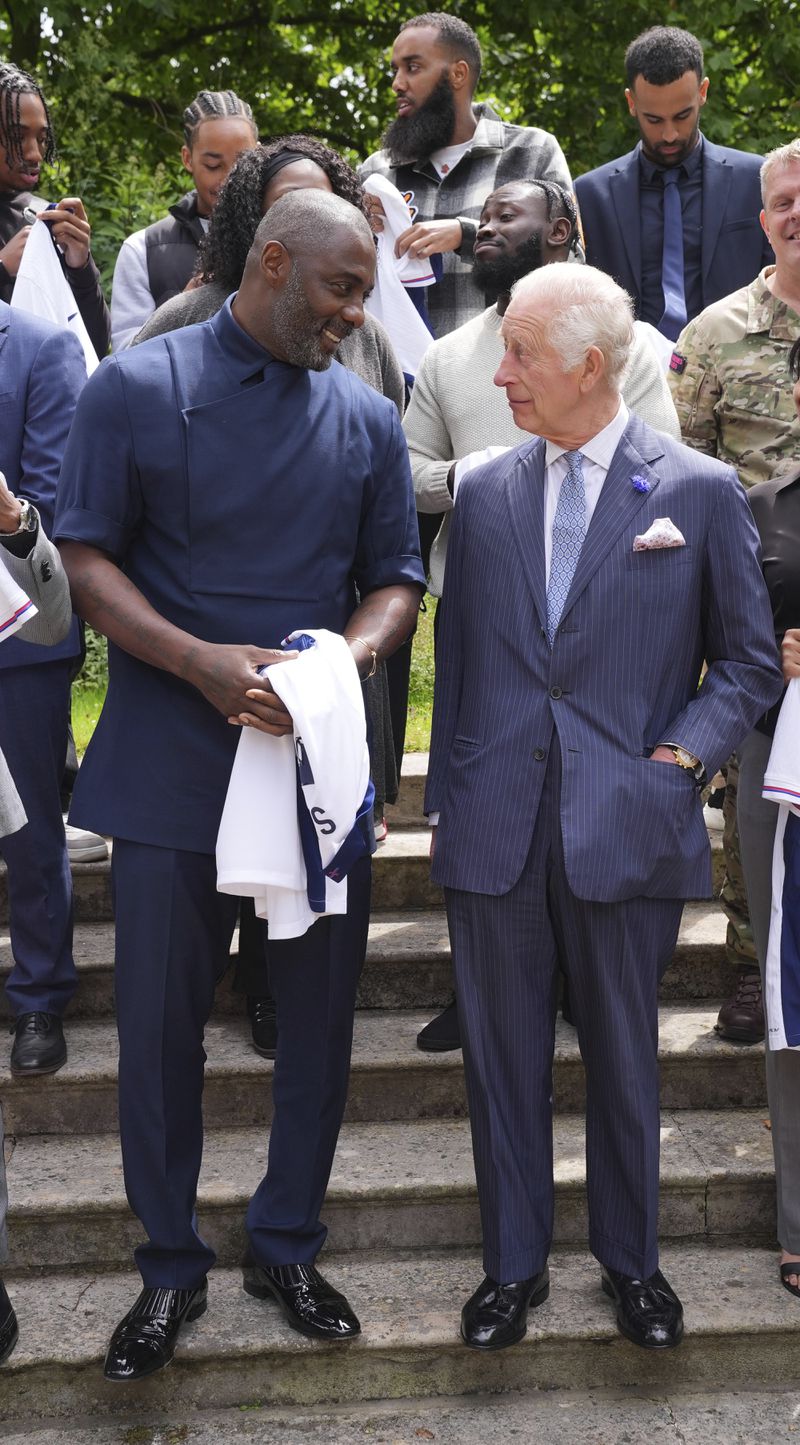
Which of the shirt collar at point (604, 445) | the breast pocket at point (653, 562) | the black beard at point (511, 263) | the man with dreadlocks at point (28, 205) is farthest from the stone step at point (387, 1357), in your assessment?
the man with dreadlocks at point (28, 205)

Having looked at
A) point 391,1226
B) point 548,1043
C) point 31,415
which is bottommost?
point 391,1226

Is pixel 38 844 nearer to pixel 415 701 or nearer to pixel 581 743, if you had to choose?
pixel 581 743

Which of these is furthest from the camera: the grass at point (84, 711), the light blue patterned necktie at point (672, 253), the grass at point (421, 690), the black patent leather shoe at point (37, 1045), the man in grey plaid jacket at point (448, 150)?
the grass at point (84, 711)

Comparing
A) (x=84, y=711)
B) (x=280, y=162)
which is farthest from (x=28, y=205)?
(x=84, y=711)

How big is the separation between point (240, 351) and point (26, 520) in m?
0.53

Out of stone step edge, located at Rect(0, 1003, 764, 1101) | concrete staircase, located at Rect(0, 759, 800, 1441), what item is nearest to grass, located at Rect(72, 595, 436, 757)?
concrete staircase, located at Rect(0, 759, 800, 1441)

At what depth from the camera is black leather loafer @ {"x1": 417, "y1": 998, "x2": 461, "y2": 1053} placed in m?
4.04

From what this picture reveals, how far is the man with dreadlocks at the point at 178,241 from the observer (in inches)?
191

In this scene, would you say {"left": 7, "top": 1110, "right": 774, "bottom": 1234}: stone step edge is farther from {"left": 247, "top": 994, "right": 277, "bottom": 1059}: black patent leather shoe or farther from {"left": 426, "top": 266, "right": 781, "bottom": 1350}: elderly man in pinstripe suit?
{"left": 426, "top": 266, "right": 781, "bottom": 1350}: elderly man in pinstripe suit

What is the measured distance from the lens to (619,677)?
121 inches

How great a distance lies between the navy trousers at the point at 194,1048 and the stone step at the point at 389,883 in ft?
4.89

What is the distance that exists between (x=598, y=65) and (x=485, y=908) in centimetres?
909

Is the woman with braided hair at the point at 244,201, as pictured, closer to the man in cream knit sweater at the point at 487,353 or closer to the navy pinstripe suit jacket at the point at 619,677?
the man in cream knit sweater at the point at 487,353

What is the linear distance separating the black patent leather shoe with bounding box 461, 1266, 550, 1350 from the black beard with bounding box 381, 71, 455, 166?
334 centimetres
